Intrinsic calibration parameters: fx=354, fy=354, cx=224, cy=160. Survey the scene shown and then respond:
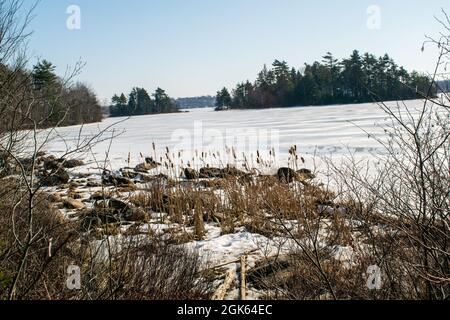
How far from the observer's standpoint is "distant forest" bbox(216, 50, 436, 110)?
4675 cm

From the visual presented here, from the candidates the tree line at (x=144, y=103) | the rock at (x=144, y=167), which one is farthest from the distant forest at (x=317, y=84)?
the rock at (x=144, y=167)

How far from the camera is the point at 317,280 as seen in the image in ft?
10.4

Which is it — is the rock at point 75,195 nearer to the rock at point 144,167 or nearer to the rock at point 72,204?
the rock at point 72,204

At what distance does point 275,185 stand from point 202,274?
3.32m

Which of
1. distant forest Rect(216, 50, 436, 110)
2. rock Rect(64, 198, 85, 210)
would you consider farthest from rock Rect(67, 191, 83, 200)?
distant forest Rect(216, 50, 436, 110)

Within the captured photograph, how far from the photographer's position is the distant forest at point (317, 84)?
46747 millimetres

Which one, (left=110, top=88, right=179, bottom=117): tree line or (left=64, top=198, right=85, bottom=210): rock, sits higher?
(left=110, top=88, right=179, bottom=117): tree line

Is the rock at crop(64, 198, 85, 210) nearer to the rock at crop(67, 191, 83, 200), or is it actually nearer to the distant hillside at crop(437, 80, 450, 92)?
the rock at crop(67, 191, 83, 200)

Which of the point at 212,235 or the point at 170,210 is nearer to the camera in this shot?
the point at 212,235

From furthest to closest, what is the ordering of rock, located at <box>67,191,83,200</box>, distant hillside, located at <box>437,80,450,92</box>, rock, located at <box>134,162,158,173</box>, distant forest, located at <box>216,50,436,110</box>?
distant forest, located at <box>216,50,436,110</box> < rock, located at <box>134,162,158,173</box> < rock, located at <box>67,191,83,200</box> < distant hillside, located at <box>437,80,450,92</box>

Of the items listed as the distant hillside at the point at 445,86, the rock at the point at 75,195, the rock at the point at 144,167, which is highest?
the distant hillside at the point at 445,86
